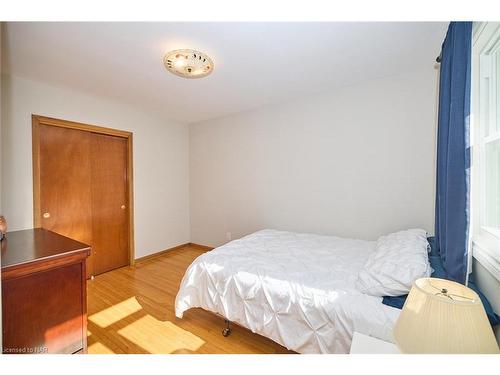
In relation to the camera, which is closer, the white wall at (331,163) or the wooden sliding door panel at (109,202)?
the white wall at (331,163)

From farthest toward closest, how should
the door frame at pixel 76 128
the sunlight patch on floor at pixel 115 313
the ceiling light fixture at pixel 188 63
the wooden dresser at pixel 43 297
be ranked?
1. the door frame at pixel 76 128
2. the sunlight patch on floor at pixel 115 313
3. the ceiling light fixture at pixel 188 63
4. the wooden dresser at pixel 43 297

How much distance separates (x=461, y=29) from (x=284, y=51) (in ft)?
3.74

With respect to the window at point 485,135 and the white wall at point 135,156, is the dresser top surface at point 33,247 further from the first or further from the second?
the window at point 485,135

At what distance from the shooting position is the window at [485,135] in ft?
3.92

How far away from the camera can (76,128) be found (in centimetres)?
273

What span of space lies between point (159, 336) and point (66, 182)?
2.19 meters

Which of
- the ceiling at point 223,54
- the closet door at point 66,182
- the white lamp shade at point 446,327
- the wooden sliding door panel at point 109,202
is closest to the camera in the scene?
the white lamp shade at point 446,327

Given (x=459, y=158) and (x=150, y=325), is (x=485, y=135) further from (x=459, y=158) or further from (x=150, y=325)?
(x=150, y=325)

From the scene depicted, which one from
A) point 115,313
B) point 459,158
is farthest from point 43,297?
point 459,158

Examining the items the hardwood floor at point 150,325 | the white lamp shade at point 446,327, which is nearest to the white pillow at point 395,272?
the white lamp shade at point 446,327

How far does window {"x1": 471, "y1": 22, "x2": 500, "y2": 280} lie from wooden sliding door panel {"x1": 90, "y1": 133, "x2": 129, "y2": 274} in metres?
3.72

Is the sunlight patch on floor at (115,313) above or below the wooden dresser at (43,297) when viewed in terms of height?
below

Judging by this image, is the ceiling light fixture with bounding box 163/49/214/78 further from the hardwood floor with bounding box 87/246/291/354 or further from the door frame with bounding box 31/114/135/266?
the hardwood floor with bounding box 87/246/291/354

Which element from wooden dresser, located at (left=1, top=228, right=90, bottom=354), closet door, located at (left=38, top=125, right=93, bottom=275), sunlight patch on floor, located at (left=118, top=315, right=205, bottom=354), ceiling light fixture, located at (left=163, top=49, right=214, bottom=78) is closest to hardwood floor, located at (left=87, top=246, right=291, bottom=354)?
sunlight patch on floor, located at (left=118, top=315, right=205, bottom=354)
